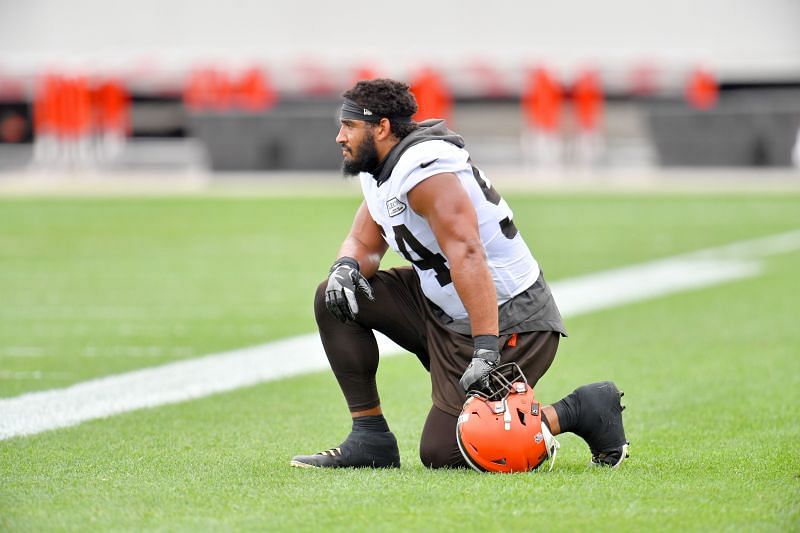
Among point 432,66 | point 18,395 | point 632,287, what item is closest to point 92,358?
point 18,395

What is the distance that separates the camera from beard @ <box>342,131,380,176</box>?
17.0 feet

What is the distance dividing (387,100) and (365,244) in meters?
0.64

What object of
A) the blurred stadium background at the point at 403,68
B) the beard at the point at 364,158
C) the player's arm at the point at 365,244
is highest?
the beard at the point at 364,158

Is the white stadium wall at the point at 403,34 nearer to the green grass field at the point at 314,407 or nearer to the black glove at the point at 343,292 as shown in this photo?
the green grass field at the point at 314,407

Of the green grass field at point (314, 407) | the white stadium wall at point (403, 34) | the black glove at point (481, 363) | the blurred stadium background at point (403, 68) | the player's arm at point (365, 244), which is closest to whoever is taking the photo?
the green grass field at point (314, 407)

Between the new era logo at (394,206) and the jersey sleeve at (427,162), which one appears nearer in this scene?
the jersey sleeve at (427,162)

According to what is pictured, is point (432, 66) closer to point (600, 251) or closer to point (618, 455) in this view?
point (600, 251)

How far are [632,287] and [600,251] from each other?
2859 millimetres

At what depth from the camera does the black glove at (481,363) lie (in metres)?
4.87

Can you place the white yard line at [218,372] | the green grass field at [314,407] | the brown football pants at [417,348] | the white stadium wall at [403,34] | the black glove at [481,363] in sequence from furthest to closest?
the white stadium wall at [403,34]
the white yard line at [218,372]
the brown football pants at [417,348]
the black glove at [481,363]
the green grass field at [314,407]

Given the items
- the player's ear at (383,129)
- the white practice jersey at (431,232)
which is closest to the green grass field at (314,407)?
the white practice jersey at (431,232)

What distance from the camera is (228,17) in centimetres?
3566

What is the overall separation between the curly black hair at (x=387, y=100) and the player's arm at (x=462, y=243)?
13.5 inches

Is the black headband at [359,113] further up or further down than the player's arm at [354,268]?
further up
